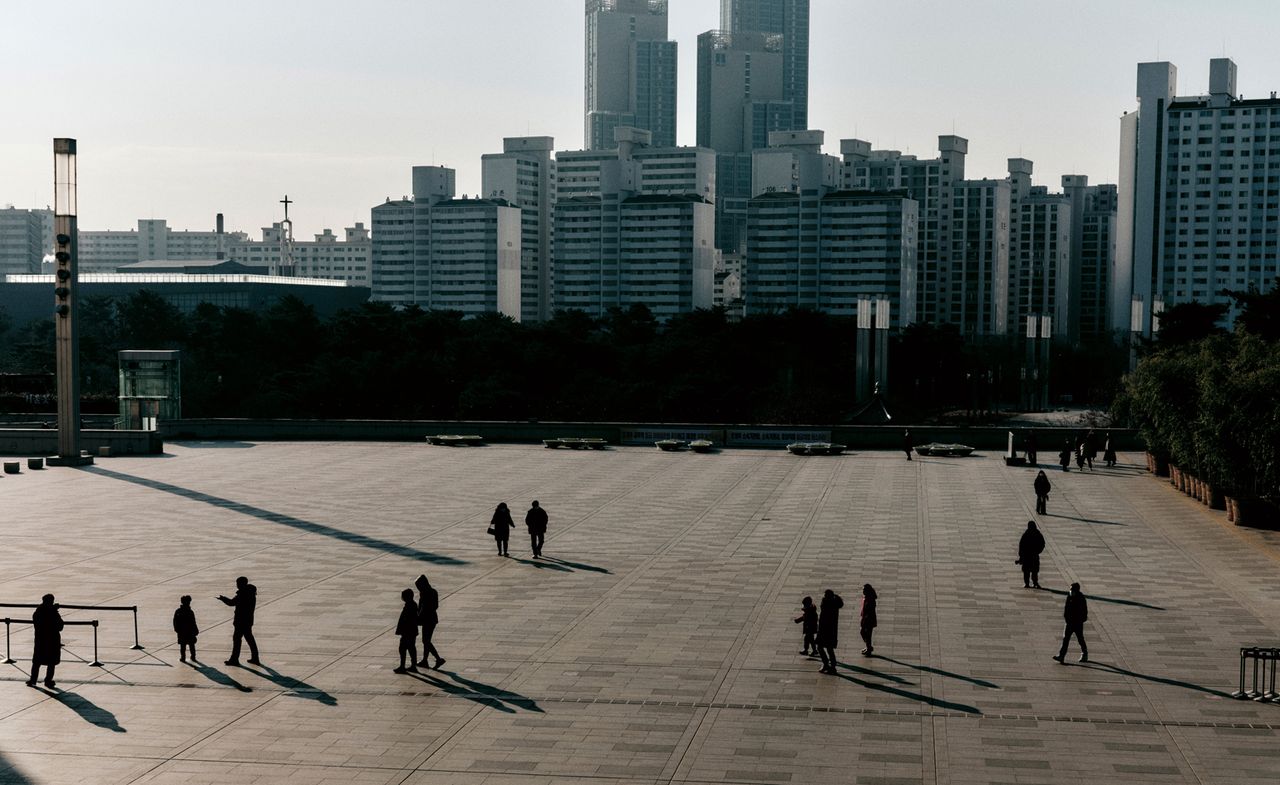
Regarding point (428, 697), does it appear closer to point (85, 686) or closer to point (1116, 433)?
point (85, 686)

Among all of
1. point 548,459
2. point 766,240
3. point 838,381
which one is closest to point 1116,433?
point 548,459

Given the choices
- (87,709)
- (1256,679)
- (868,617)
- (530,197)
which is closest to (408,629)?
(87,709)

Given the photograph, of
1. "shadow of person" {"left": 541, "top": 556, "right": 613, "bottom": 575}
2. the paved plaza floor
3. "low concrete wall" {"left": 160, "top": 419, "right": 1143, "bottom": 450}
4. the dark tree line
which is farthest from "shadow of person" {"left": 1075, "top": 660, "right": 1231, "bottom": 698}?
the dark tree line

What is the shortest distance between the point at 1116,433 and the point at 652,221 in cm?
9452

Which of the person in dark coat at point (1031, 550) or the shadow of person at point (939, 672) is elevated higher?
the person in dark coat at point (1031, 550)

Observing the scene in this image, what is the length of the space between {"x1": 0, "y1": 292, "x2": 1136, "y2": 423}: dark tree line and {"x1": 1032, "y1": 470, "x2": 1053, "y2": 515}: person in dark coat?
2443 cm

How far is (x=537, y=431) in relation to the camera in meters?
49.4

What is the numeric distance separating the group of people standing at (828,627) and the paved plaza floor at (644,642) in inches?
10.3

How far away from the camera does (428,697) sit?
1544 centimetres

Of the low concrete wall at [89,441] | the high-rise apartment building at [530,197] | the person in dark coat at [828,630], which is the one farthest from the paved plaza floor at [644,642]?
the high-rise apartment building at [530,197]

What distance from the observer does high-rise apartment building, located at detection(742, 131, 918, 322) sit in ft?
424

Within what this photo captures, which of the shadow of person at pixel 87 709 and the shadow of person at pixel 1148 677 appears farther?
the shadow of person at pixel 1148 677

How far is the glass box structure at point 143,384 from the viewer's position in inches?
1892

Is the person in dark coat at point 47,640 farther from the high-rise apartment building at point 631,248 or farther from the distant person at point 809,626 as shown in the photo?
the high-rise apartment building at point 631,248
